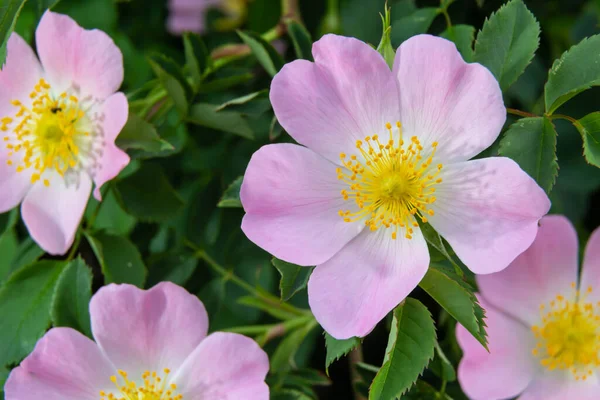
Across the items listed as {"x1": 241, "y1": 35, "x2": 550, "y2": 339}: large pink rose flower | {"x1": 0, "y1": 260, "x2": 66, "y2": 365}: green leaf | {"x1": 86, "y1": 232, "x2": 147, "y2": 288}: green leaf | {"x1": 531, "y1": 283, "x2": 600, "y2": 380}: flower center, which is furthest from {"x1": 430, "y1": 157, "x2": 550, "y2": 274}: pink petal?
{"x1": 0, "y1": 260, "x2": 66, "y2": 365}: green leaf

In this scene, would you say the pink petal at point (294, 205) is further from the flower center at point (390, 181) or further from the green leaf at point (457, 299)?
the green leaf at point (457, 299)

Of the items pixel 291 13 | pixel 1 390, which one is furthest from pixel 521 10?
pixel 1 390

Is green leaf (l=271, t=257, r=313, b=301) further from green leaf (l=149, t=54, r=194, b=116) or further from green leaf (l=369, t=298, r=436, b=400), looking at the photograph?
green leaf (l=149, t=54, r=194, b=116)

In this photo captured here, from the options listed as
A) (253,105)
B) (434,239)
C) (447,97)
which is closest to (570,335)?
(434,239)

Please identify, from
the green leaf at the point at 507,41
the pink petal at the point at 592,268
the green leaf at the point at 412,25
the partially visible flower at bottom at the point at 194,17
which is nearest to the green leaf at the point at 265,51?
the green leaf at the point at 412,25

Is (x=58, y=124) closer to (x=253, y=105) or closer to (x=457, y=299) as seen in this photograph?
(x=253, y=105)
